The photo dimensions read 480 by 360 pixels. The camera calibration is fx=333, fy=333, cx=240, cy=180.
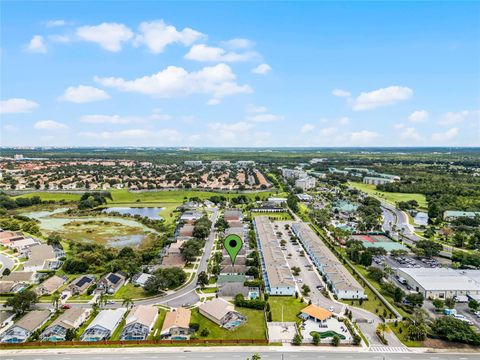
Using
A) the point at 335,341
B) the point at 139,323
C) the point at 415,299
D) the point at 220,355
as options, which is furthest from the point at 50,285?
the point at 415,299

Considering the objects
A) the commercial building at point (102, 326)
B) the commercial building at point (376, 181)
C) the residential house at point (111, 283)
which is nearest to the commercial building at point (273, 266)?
the commercial building at point (102, 326)

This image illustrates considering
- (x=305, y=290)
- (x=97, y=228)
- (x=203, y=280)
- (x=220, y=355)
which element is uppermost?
(x=203, y=280)

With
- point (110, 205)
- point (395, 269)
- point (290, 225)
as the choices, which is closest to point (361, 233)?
point (290, 225)

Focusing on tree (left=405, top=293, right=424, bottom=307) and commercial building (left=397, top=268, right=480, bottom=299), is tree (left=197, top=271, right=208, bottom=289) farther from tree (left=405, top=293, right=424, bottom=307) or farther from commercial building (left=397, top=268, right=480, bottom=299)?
commercial building (left=397, top=268, right=480, bottom=299)

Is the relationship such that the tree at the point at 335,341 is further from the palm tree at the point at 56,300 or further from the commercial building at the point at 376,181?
the commercial building at the point at 376,181

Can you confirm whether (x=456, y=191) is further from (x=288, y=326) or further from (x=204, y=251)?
(x=288, y=326)

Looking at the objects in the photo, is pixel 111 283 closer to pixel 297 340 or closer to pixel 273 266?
pixel 273 266

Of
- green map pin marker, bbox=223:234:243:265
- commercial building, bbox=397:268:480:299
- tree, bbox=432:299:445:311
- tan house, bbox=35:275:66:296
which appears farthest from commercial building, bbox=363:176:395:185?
tan house, bbox=35:275:66:296
